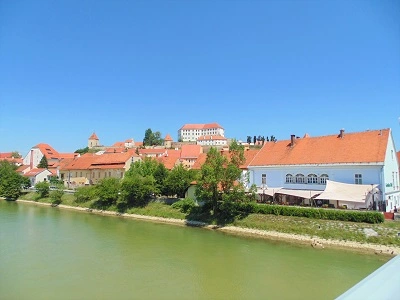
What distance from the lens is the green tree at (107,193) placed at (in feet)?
111

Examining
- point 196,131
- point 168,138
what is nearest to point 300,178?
point 168,138

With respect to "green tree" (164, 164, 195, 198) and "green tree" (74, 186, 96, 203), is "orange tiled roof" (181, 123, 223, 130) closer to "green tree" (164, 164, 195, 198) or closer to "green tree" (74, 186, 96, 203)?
"green tree" (74, 186, 96, 203)

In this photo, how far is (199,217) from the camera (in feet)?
85.7

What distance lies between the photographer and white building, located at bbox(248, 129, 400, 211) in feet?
70.9

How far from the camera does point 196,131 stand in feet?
400

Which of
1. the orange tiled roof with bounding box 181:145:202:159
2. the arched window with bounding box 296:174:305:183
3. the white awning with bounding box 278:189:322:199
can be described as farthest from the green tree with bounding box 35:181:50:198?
the arched window with bounding box 296:174:305:183

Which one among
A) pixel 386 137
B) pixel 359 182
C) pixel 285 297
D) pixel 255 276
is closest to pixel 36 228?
pixel 255 276

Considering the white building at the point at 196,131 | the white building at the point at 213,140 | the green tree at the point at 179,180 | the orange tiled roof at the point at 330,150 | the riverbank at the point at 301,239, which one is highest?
the white building at the point at 196,131

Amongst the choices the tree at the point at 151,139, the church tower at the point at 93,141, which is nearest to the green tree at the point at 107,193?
the tree at the point at 151,139

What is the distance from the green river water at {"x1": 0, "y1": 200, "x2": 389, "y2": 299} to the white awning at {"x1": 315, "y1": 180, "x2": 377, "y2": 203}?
4.16 metres

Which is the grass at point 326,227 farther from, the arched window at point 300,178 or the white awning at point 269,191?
the arched window at point 300,178

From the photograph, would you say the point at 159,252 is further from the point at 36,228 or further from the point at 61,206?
the point at 61,206

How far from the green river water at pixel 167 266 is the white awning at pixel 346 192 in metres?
4.16

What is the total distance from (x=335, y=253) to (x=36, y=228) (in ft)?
73.2
